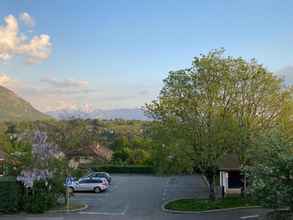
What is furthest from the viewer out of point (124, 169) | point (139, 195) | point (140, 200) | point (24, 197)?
point (124, 169)

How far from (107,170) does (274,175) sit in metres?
46.6

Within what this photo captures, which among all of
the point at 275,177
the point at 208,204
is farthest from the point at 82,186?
the point at 275,177

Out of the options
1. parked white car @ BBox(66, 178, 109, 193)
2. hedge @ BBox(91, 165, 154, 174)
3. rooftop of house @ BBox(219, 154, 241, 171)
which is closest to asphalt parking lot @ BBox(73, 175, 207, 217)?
parked white car @ BBox(66, 178, 109, 193)

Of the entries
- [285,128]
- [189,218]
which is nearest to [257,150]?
[189,218]

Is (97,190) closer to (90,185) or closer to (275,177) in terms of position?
(90,185)

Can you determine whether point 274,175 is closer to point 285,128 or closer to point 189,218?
point 189,218

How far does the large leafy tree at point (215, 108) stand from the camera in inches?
1249

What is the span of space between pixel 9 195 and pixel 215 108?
15436mm

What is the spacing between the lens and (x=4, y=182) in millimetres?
A: 30078

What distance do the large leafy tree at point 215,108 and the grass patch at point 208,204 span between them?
1263 millimetres

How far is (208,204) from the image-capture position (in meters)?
31.3

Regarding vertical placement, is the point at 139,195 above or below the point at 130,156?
below

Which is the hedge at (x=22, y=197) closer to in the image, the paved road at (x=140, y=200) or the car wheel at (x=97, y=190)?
the paved road at (x=140, y=200)

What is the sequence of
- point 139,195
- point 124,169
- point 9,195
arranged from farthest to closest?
point 124,169, point 139,195, point 9,195
